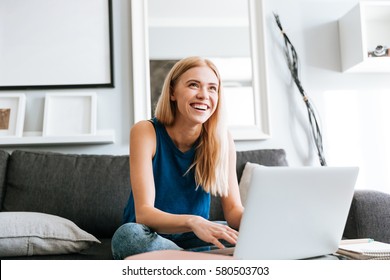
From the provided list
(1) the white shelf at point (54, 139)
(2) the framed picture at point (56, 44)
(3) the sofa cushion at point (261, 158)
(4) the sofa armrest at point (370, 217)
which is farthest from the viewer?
(2) the framed picture at point (56, 44)

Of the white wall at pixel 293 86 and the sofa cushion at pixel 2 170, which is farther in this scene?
the white wall at pixel 293 86

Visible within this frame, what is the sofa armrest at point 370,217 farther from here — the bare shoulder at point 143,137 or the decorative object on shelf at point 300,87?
the bare shoulder at point 143,137

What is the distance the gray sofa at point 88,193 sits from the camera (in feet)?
4.94

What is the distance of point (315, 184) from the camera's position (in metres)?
0.79

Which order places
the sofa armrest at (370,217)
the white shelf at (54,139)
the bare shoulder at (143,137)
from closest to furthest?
the bare shoulder at (143,137)
the sofa armrest at (370,217)
the white shelf at (54,139)

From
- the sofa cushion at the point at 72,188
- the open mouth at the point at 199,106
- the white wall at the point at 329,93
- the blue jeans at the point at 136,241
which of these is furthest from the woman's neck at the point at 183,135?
the white wall at the point at 329,93

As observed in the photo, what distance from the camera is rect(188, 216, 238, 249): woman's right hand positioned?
0.84 metres

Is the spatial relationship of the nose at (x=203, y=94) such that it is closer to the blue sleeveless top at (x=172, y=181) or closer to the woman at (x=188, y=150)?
the woman at (x=188, y=150)

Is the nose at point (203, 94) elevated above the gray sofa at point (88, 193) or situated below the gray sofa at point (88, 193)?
above

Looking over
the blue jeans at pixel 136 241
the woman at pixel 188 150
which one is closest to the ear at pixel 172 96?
the woman at pixel 188 150

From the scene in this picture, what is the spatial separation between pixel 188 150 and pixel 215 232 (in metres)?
0.54

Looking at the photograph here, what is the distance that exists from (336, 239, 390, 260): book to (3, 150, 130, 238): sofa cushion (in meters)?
1.04

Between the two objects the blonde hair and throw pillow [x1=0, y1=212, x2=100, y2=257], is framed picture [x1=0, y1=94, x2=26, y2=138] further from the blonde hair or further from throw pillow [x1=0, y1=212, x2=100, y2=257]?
the blonde hair

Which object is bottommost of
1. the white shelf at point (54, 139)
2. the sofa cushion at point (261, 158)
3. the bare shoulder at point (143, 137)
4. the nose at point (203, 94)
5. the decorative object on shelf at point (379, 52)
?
the sofa cushion at point (261, 158)
